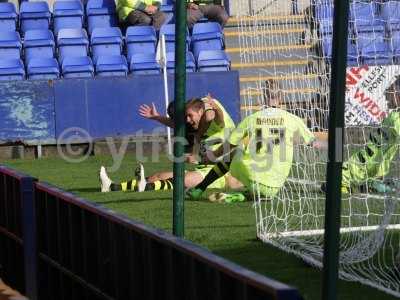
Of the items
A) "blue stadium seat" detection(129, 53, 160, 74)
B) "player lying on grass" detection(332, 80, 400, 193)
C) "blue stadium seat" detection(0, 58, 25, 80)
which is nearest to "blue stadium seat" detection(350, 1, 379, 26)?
"player lying on grass" detection(332, 80, 400, 193)

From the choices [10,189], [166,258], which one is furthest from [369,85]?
[166,258]

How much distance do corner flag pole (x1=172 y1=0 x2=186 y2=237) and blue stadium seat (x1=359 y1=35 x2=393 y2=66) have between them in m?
1.88

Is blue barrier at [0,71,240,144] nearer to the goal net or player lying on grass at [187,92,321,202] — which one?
player lying on grass at [187,92,321,202]

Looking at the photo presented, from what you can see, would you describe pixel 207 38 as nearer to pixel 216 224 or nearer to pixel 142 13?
pixel 142 13

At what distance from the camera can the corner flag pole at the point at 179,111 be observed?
7723 millimetres

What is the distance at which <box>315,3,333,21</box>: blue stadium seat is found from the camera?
10944mm

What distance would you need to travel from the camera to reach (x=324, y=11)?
37.1ft

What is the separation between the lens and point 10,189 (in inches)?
352

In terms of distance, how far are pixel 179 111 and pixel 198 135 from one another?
20.2 feet

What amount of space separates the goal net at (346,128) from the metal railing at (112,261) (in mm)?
2015

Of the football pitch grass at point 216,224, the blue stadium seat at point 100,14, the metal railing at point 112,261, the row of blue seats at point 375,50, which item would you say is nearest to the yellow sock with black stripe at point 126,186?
the football pitch grass at point 216,224

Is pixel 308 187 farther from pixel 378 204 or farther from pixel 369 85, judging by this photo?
pixel 378 204

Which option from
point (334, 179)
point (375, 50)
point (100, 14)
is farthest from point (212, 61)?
point (334, 179)

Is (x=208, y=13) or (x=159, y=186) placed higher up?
(x=208, y=13)
